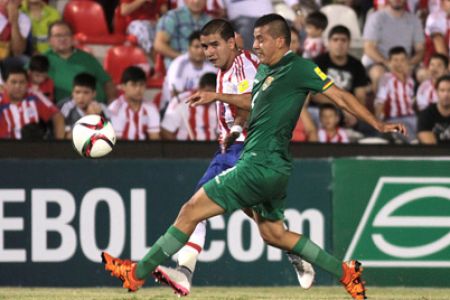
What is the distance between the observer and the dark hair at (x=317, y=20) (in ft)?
51.3

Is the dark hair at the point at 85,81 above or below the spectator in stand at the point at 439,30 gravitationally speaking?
below

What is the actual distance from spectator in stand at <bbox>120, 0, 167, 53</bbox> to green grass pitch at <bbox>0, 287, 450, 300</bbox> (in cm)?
444

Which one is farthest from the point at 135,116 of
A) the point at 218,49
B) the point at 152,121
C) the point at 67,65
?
the point at 218,49

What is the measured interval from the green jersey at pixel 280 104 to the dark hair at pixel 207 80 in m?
4.25

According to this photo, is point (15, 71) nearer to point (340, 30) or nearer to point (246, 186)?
point (340, 30)

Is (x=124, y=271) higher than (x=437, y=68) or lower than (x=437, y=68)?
lower

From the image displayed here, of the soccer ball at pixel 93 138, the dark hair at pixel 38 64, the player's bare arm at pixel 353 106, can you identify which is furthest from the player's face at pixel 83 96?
the player's bare arm at pixel 353 106

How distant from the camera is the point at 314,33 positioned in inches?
617

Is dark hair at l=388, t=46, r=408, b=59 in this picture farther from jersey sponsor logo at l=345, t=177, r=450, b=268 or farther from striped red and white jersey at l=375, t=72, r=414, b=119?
jersey sponsor logo at l=345, t=177, r=450, b=268

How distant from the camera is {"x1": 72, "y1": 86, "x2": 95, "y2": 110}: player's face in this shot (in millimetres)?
13859

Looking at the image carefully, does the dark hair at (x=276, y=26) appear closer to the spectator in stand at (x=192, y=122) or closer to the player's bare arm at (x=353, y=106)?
the player's bare arm at (x=353, y=106)

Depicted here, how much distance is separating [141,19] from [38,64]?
2232 millimetres

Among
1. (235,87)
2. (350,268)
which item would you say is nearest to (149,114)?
(235,87)

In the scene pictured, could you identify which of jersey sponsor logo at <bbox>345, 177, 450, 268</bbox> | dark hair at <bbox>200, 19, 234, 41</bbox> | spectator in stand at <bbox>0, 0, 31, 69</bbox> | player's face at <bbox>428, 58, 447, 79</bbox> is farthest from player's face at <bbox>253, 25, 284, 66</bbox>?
player's face at <bbox>428, 58, 447, 79</bbox>
